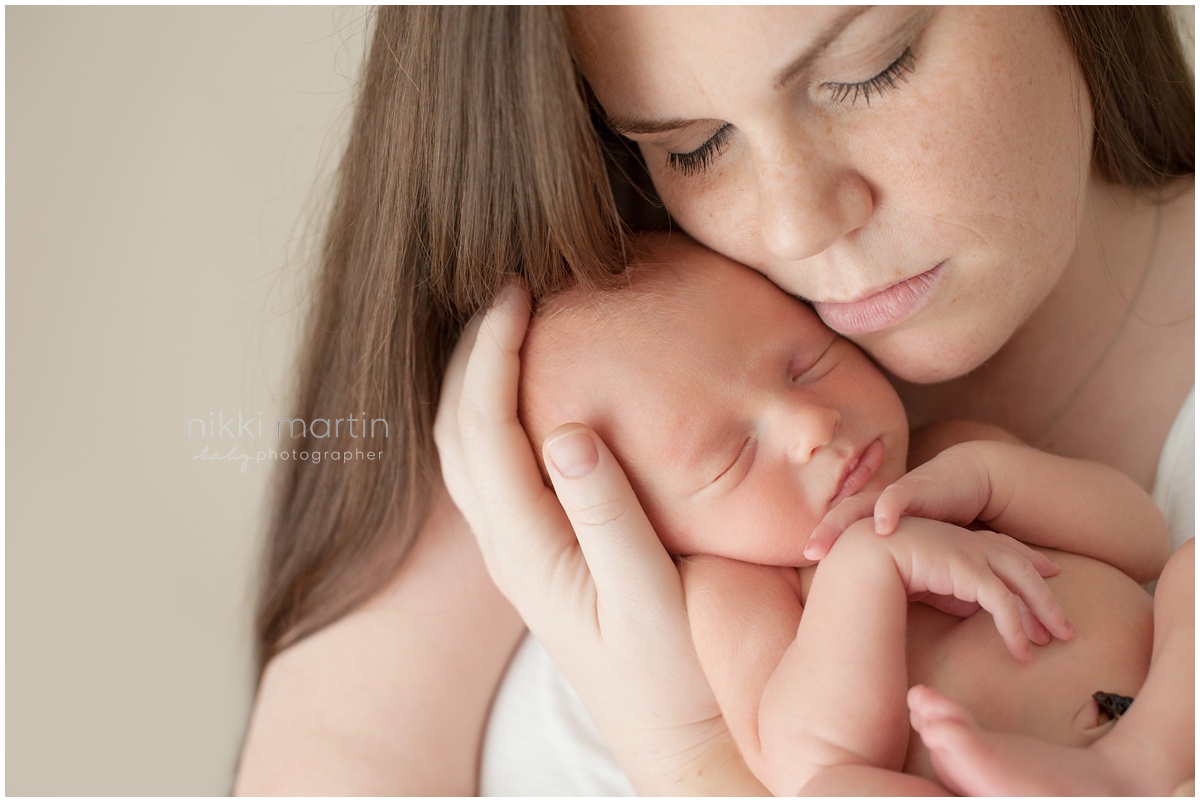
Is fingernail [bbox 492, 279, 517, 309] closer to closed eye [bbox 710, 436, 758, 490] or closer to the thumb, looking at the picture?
the thumb

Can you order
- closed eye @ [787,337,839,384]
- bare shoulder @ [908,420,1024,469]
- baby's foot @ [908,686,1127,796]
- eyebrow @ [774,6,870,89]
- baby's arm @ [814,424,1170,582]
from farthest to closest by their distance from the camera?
bare shoulder @ [908,420,1024,469], closed eye @ [787,337,839,384], baby's arm @ [814,424,1170,582], eyebrow @ [774,6,870,89], baby's foot @ [908,686,1127,796]

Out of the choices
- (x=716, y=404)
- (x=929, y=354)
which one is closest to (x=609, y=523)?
(x=716, y=404)

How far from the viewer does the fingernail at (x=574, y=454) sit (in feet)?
3.83

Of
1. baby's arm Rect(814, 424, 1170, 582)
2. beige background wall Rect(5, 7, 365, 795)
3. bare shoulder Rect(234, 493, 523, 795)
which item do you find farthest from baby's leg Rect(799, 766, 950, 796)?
beige background wall Rect(5, 7, 365, 795)

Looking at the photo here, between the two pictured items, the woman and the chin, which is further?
the chin

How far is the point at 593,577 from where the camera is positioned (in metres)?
1.25

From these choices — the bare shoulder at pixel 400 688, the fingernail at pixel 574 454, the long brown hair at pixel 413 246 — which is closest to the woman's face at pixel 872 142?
the long brown hair at pixel 413 246

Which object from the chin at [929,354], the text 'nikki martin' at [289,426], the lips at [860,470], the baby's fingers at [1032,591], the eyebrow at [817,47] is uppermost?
the eyebrow at [817,47]

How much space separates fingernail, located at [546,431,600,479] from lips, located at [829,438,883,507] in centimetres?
33

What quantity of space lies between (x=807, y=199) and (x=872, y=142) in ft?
0.34

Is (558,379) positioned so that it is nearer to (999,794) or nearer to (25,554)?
(999,794)

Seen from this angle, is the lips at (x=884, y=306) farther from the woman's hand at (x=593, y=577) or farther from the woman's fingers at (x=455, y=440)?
the woman's fingers at (x=455, y=440)

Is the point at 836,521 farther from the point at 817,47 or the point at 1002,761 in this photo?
the point at 817,47

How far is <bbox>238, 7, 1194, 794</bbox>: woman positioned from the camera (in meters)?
1.04
